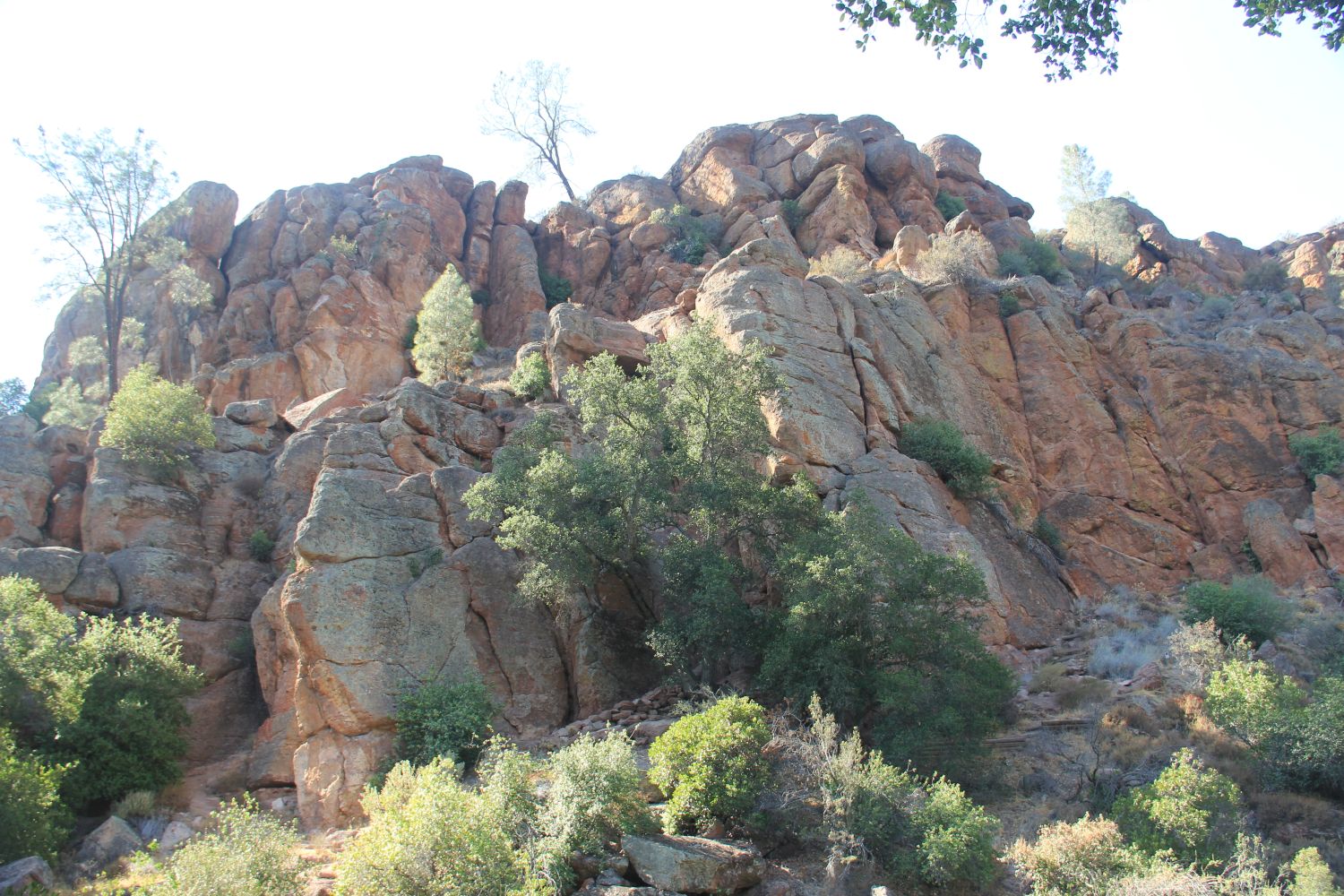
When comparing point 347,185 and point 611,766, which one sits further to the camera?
point 347,185

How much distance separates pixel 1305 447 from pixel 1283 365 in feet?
12.1

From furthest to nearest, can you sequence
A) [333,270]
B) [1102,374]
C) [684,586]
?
[333,270] → [1102,374] → [684,586]

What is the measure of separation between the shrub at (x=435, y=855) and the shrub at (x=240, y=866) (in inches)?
35.7

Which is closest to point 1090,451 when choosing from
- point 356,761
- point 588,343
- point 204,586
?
point 588,343

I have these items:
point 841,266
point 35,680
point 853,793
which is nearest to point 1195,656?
point 853,793

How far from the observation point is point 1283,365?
27469mm

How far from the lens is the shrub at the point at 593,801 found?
12.0 metres

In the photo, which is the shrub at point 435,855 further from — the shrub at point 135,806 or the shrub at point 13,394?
the shrub at point 13,394

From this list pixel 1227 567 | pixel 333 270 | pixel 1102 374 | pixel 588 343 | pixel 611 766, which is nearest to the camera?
pixel 611 766

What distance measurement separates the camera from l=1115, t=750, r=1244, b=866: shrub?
11781mm

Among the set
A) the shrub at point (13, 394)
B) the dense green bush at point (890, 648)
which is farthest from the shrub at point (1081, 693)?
the shrub at point (13, 394)

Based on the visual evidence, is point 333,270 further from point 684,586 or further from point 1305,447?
point 1305,447

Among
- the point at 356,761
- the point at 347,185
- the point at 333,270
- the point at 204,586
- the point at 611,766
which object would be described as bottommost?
the point at 356,761

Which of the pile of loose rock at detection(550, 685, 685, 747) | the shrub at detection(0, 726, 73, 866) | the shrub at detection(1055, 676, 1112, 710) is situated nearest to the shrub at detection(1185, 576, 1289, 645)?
the shrub at detection(1055, 676, 1112, 710)
